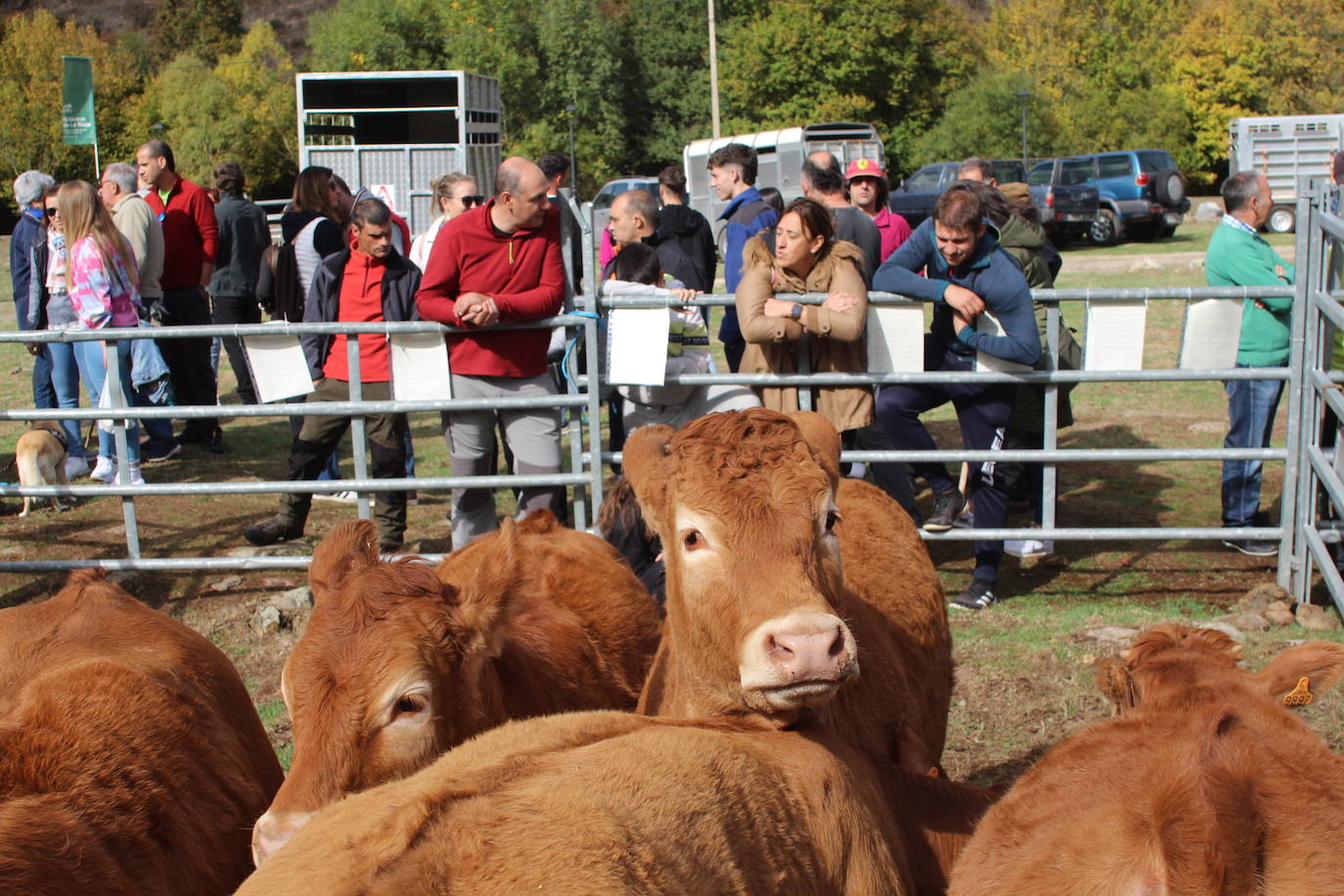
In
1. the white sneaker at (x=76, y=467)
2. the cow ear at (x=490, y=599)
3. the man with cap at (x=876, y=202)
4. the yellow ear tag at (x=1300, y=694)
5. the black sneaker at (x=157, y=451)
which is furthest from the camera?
the black sneaker at (x=157, y=451)

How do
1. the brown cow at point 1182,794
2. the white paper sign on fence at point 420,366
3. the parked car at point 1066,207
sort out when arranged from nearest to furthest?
the brown cow at point 1182,794 < the white paper sign on fence at point 420,366 < the parked car at point 1066,207

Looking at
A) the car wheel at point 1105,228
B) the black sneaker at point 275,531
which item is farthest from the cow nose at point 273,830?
the car wheel at point 1105,228

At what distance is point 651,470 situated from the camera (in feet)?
11.9

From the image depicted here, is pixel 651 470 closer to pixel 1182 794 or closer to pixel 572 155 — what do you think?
pixel 1182 794

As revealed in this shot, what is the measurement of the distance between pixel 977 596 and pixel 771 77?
55.8m

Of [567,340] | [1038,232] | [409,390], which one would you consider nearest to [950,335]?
[1038,232]

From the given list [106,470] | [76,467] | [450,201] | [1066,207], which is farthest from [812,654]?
[1066,207]

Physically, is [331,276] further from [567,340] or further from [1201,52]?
[1201,52]

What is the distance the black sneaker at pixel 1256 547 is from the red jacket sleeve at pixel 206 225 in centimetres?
844

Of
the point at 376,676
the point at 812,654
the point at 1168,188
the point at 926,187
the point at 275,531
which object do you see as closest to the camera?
the point at 812,654

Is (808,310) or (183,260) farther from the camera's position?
(183,260)

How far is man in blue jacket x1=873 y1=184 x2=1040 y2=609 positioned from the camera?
686 cm

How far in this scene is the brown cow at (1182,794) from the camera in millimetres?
2414

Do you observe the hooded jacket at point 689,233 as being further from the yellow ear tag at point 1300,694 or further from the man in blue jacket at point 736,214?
the yellow ear tag at point 1300,694
